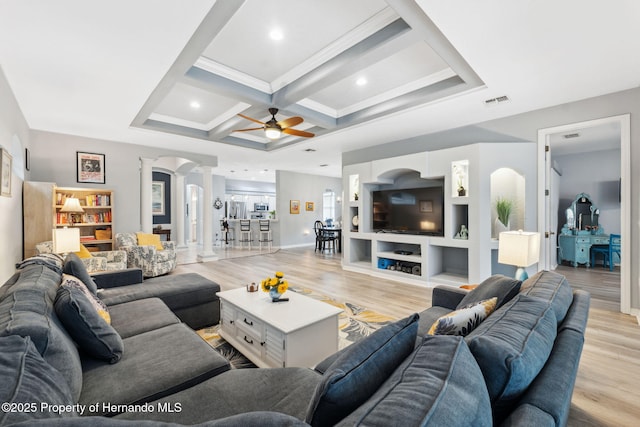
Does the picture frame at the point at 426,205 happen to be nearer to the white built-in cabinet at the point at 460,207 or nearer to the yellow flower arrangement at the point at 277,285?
the white built-in cabinet at the point at 460,207

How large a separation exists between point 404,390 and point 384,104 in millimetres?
4150

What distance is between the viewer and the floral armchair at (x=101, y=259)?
4.29 metres

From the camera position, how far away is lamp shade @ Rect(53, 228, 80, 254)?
312 centimetres

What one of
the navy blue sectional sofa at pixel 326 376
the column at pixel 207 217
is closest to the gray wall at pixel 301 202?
the column at pixel 207 217

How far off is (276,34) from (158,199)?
28.8ft

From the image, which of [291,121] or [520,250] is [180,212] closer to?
[291,121]

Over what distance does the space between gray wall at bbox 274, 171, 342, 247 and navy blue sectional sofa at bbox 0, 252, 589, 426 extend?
26.5ft

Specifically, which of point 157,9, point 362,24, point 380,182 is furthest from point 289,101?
point 380,182

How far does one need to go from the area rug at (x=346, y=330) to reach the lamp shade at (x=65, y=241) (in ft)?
5.55

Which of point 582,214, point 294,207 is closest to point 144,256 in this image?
point 294,207

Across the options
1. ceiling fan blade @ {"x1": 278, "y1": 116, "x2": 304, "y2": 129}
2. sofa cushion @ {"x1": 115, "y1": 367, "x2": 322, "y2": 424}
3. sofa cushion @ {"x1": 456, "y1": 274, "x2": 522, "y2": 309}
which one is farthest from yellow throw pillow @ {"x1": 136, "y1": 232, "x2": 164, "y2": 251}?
sofa cushion @ {"x1": 456, "y1": 274, "x2": 522, "y2": 309}

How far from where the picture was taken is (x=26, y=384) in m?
0.80

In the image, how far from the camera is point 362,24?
2676 millimetres

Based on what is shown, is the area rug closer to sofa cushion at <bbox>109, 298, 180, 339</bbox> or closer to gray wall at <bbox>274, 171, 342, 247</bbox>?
sofa cushion at <bbox>109, 298, 180, 339</bbox>
